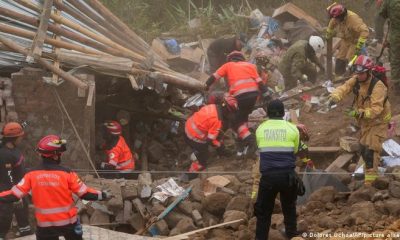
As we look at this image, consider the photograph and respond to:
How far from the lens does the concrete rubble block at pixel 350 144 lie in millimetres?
9484

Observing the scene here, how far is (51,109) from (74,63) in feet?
2.61

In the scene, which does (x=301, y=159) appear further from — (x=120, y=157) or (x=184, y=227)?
(x=120, y=157)

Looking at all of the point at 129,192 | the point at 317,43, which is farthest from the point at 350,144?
the point at 317,43

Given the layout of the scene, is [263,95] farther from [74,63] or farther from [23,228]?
[23,228]

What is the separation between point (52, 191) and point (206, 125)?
3949mm

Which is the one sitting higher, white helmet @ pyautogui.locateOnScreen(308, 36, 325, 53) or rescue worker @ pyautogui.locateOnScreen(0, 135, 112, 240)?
white helmet @ pyautogui.locateOnScreen(308, 36, 325, 53)

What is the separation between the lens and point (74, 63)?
31.1 feet

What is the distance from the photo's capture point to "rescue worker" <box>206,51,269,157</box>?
33.6ft

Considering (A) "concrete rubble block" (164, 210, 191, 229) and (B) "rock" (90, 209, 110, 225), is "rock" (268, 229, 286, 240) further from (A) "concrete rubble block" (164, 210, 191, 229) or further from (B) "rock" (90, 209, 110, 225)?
(B) "rock" (90, 209, 110, 225)

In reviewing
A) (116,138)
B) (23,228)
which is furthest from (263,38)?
(23,228)

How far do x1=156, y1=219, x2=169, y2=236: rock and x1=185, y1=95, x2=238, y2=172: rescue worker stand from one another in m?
2.07

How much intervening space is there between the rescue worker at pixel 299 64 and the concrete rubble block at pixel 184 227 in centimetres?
548

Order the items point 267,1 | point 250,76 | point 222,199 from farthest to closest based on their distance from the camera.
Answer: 1. point 267,1
2. point 250,76
3. point 222,199

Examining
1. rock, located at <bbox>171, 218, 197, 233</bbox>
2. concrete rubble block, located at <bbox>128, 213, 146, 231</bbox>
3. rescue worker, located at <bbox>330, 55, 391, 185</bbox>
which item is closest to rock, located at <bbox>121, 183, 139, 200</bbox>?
concrete rubble block, located at <bbox>128, 213, 146, 231</bbox>
